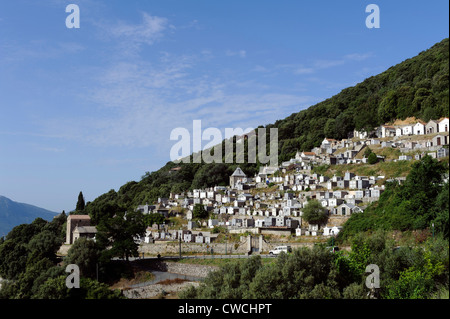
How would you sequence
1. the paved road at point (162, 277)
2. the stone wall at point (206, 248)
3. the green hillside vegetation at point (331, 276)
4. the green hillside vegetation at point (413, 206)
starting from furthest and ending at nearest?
the stone wall at point (206, 248), the paved road at point (162, 277), the green hillside vegetation at point (413, 206), the green hillside vegetation at point (331, 276)

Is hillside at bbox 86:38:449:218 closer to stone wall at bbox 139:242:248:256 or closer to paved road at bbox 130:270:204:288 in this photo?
stone wall at bbox 139:242:248:256

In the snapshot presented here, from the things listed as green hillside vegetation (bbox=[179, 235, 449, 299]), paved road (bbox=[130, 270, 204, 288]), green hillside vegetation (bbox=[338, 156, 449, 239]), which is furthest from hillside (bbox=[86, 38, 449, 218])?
green hillside vegetation (bbox=[179, 235, 449, 299])

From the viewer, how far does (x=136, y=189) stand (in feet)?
259

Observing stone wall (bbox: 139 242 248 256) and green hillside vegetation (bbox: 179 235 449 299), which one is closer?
green hillside vegetation (bbox: 179 235 449 299)

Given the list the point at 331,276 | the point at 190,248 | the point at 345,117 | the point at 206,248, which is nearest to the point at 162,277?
the point at 206,248

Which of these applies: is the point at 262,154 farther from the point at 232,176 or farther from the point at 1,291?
the point at 1,291

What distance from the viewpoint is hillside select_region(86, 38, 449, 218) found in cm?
5477

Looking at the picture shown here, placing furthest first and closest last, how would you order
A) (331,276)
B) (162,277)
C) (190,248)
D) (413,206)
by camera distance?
1. (190,248)
2. (162,277)
3. (413,206)
4. (331,276)

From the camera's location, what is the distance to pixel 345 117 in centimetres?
6662

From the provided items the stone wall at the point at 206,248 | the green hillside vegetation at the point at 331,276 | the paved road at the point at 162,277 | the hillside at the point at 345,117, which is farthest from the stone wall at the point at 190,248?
the green hillside vegetation at the point at 331,276

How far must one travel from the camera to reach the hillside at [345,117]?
54769 mm

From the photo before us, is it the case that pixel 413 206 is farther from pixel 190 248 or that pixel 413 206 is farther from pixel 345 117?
pixel 345 117

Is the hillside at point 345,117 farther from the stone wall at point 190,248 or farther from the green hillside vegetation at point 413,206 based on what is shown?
the green hillside vegetation at point 413,206
